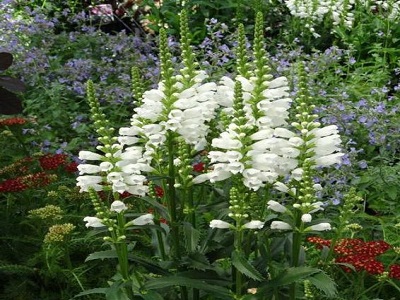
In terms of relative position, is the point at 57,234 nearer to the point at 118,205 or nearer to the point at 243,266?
the point at 118,205

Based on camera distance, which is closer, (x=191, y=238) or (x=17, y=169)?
(x=191, y=238)

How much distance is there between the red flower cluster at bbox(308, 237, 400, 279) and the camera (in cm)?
302

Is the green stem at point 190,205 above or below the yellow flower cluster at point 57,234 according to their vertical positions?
above

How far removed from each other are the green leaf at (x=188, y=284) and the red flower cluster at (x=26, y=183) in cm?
142

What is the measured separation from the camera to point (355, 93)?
5.55 m

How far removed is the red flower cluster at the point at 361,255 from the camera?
9.92ft

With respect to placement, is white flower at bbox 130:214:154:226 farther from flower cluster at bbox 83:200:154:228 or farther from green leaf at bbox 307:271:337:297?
green leaf at bbox 307:271:337:297

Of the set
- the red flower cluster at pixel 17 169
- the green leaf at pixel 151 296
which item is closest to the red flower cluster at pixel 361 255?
the green leaf at pixel 151 296

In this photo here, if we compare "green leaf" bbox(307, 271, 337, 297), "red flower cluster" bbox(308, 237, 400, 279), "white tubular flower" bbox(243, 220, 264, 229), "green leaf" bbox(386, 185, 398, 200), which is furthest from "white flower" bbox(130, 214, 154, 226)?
"green leaf" bbox(386, 185, 398, 200)

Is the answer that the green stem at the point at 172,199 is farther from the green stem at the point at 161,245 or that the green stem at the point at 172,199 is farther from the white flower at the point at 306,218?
the white flower at the point at 306,218

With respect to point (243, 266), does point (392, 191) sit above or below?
below

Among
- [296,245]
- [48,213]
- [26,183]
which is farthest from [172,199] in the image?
[26,183]

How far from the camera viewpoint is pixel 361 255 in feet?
10.2

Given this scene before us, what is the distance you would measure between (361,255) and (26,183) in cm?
171
